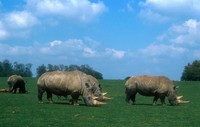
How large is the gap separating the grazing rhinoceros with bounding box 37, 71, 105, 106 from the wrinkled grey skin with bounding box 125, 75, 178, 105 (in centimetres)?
439

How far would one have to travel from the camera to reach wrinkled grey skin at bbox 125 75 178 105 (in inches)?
1234

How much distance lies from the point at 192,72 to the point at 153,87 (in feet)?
330

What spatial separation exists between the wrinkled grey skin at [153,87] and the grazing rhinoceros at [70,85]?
14.4 ft

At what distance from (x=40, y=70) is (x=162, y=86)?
380ft

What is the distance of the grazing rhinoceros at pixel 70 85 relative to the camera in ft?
91.4

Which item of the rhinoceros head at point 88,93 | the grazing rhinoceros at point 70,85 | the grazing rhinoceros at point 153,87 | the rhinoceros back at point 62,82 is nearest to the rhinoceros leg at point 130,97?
the grazing rhinoceros at point 153,87

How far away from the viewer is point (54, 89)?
28.7 metres

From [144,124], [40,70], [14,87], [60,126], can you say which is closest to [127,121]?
[144,124]

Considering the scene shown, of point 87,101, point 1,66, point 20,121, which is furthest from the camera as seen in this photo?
point 1,66

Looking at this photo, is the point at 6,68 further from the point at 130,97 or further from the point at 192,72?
the point at 130,97

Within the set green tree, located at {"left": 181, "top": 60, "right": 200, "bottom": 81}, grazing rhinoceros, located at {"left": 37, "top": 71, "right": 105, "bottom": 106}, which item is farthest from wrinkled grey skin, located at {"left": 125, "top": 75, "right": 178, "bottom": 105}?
green tree, located at {"left": 181, "top": 60, "right": 200, "bottom": 81}

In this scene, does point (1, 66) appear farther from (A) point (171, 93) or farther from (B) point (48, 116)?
(B) point (48, 116)

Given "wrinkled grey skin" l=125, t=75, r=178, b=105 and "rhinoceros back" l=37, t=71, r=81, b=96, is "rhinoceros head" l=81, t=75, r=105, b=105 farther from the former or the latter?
"wrinkled grey skin" l=125, t=75, r=178, b=105

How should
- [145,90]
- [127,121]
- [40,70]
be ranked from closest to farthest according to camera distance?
1. [127,121]
2. [145,90]
3. [40,70]
